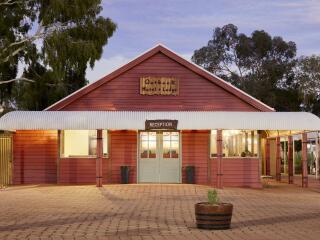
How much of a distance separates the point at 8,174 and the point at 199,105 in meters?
7.96

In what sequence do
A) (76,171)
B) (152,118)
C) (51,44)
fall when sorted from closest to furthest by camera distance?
(152,118)
(76,171)
(51,44)

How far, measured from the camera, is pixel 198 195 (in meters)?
21.8

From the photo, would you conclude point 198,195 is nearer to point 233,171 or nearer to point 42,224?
point 233,171

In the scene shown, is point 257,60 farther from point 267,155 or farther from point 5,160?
point 5,160

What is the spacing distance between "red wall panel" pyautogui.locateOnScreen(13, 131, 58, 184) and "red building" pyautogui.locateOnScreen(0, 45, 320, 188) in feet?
0.13

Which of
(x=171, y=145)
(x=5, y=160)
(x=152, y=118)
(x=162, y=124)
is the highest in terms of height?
(x=152, y=118)

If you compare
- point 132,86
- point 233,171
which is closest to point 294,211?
point 233,171

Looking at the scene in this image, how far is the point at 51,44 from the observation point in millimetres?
32281

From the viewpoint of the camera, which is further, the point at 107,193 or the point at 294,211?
the point at 107,193

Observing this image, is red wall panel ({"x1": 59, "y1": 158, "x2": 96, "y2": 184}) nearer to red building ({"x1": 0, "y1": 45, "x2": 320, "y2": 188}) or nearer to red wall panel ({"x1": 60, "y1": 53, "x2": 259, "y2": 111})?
red building ({"x1": 0, "y1": 45, "x2": 320, "y2": 188})

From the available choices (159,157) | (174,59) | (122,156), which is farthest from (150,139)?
(174,59)

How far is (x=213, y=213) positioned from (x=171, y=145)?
14451mm

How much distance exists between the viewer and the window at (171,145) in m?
27.4

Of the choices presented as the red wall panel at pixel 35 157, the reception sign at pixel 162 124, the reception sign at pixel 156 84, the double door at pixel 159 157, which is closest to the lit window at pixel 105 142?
the double door at pixel 159 157
